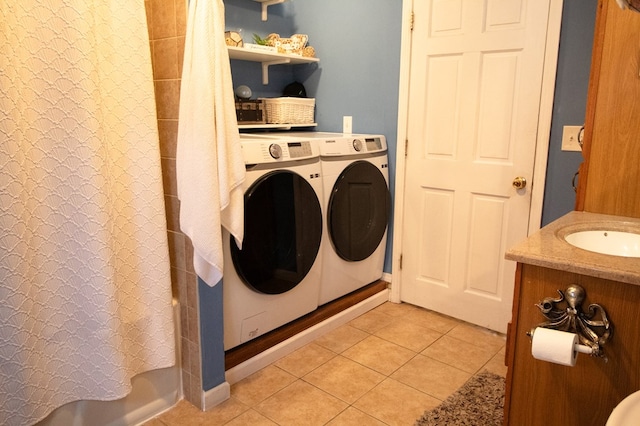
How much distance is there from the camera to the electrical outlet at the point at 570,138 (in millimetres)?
2289

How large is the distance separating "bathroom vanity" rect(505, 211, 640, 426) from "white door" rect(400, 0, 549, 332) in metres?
1.15

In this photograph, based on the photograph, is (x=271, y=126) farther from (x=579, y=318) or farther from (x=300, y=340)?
(x=579, y=318)

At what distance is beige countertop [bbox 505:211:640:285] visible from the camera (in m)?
1.17

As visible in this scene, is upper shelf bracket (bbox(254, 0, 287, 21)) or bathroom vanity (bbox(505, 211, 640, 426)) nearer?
bathroom vanity (bbox(505, 211, 640, 426))

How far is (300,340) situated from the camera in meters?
2.50

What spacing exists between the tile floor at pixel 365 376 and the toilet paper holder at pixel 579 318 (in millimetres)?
896

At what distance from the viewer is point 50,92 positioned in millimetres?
1418

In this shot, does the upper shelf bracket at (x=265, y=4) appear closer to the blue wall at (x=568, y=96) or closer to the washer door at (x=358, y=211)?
the washer door at (x=358, y=211)

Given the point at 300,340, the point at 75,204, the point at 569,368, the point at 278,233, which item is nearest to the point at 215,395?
the point at 300,340

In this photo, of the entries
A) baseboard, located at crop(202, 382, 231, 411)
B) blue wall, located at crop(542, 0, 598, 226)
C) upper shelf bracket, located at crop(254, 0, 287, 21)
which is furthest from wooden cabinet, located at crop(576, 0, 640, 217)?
upper shelf bracket, located at crop(254, 0, 287, 21)

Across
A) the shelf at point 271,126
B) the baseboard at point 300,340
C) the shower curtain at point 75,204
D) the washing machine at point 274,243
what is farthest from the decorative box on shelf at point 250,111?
the baseboard at point 300,340

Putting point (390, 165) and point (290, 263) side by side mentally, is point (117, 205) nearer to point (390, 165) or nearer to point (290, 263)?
point (290, 263)

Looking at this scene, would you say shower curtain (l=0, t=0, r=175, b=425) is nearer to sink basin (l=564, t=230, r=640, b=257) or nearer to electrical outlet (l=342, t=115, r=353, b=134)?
sink basin (l=564, t=230, r=640, b=257)

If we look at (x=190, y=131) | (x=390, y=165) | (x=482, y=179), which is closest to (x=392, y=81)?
(x=390, y=165)
